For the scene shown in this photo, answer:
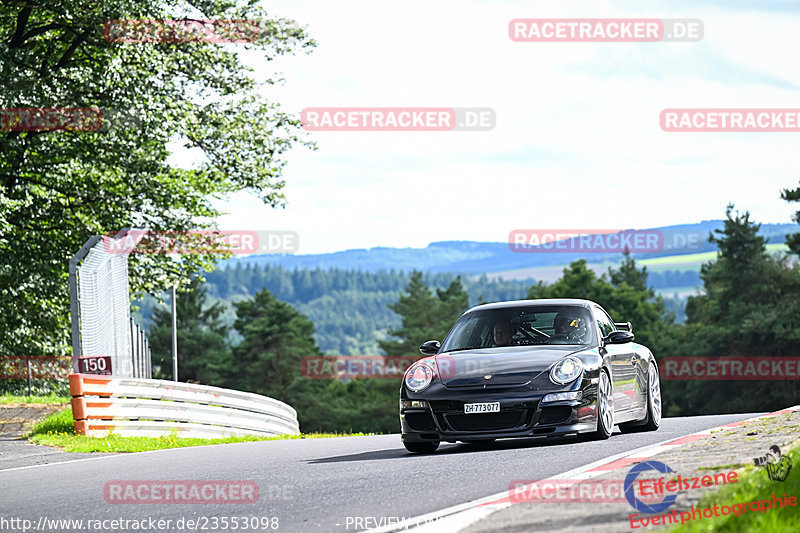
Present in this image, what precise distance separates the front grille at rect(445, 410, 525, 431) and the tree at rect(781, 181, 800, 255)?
53569 millimetres

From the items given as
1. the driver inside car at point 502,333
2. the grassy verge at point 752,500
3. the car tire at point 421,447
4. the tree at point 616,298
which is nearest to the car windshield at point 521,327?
the driver inside car at point 502,333

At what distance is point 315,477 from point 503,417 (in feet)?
7.21

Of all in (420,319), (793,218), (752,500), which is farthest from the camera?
(420,319)

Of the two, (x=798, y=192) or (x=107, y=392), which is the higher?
(x=798, y=192)

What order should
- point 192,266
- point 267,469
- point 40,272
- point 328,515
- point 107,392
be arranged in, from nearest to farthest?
point 328,515 < point 267,469 < point 107,392 < point 40,272 < point 192,266

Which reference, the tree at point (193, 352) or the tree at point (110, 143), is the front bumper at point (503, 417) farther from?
the tree at point (193, 352)

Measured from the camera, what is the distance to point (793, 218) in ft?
196

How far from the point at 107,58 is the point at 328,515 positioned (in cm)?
1693

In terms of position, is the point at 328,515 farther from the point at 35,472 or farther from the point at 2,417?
the point at 2,417

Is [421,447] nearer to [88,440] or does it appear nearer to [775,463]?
[775,463]

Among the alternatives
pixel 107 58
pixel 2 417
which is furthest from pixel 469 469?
pixel 107 58

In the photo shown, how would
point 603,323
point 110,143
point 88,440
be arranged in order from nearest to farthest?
point 603,323
point 88,440
point 110,143

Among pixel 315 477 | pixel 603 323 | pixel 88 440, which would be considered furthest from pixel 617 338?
pixel 88 440

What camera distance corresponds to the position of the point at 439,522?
615 centimetres
